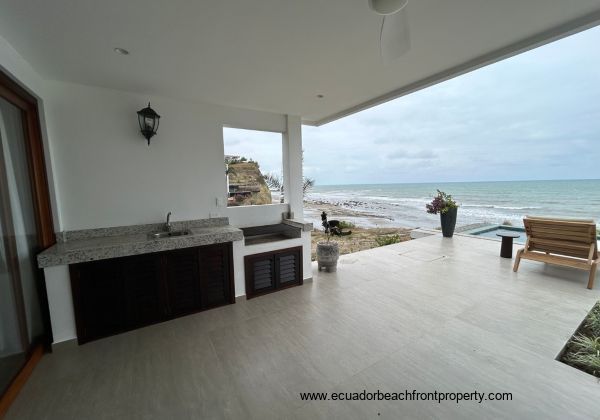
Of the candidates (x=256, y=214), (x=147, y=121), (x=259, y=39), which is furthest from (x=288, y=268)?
(x=259, y=39)

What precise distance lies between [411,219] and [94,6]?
12563mm

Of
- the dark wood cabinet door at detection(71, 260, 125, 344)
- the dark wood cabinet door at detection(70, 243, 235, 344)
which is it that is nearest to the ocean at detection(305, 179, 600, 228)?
the dark wood cabinet door at detection(70, 243, 235, 344)

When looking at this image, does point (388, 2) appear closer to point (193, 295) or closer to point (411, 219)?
point (193, 295)

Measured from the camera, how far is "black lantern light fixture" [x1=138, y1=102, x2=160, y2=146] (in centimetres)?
266

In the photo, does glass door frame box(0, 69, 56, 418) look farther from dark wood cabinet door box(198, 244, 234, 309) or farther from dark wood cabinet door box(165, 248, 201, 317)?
dark wood cabinet door box(198, 244, 234, 309)

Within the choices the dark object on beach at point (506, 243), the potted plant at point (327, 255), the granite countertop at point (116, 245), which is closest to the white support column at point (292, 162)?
the potted plant at point (327, 255)

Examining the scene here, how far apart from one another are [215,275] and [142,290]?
757 millimetres

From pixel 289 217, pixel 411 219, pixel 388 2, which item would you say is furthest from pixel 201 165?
pixel 411 219

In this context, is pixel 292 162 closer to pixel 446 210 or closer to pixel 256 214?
pixel 256 214

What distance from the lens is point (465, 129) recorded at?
18188mm

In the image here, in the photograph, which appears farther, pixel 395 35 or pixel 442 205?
pixel 442 205

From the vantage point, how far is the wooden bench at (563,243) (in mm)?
3170

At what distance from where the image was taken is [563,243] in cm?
343

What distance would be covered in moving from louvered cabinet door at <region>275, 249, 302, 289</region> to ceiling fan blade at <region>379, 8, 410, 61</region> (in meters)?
2.63
